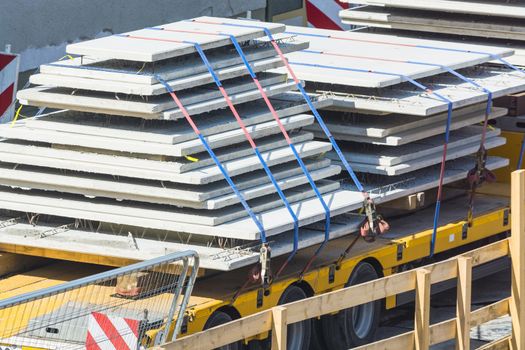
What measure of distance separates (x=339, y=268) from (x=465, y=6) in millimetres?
5059

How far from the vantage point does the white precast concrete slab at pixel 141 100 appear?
1184cm

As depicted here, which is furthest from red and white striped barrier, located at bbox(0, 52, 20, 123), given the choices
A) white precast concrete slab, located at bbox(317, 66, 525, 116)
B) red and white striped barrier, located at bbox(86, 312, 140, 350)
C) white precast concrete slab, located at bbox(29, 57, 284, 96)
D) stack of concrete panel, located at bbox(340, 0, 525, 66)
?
stack of concrete panel, located at bbox(340, 0, 525, 66)

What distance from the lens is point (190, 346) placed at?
380 inches

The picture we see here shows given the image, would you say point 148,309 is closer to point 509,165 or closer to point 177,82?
point 177,82

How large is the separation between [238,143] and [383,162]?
1.82 meters

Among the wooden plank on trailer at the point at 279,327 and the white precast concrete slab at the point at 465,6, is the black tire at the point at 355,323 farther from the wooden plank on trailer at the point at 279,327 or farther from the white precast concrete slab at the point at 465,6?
the white precast concrete slab at the point at 465,6

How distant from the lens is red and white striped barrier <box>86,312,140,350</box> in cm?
1014

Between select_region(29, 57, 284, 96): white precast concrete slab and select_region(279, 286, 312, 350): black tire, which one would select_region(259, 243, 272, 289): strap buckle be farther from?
select_region(29, 57, 284, 96): white precast concrete slab

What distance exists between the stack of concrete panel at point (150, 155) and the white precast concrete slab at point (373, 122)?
1098 millimetres

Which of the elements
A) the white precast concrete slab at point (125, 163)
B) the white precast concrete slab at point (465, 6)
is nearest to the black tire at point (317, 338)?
the white precast concrete slab at point (125, 163)

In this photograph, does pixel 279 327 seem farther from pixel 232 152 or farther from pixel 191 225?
pixel 232 152

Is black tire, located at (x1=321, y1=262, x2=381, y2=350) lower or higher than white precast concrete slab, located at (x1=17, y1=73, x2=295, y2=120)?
lower

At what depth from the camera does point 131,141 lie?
11930 millimetres

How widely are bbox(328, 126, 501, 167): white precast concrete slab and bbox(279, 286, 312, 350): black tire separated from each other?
1.77m
